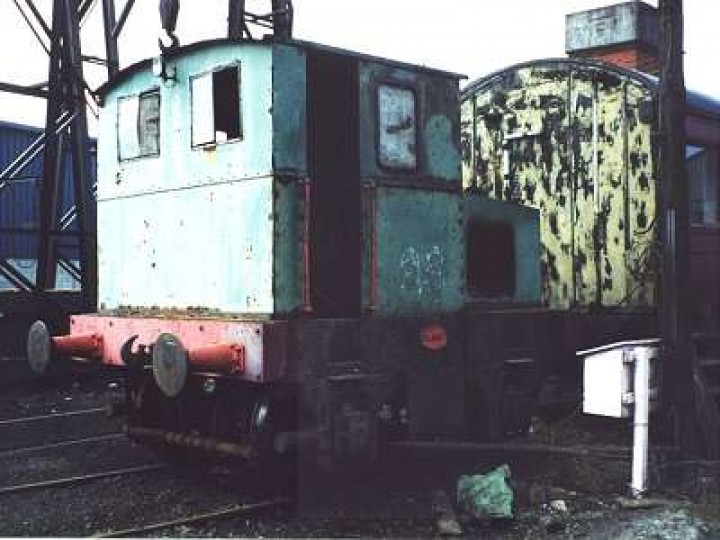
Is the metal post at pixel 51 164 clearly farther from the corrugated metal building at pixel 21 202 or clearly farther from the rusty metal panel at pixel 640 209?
the rusty metal panel at pixel 640 209

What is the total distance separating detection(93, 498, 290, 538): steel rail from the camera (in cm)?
515

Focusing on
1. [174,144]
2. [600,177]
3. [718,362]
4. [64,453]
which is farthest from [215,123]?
[718,362]

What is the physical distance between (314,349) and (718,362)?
178 inches

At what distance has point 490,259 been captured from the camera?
7168mm

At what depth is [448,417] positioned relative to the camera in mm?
6395

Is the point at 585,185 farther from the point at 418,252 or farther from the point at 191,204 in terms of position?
the point at 191,204

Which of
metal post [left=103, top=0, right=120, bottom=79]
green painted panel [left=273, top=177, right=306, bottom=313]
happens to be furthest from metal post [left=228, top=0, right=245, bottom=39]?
green painted panel [left=273, top=177, right=306, bottom=313]

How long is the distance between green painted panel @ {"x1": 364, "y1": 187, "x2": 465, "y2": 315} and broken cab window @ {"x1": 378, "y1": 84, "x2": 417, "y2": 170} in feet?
0.77

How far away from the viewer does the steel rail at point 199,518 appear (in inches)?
203

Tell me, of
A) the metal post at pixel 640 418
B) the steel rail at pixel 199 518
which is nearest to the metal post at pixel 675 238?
the metal post at pixel 640 418

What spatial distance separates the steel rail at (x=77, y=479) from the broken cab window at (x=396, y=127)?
317 centimetres

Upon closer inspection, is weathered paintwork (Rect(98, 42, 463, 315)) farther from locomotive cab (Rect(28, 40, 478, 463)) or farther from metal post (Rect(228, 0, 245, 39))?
metal post (Rect(228, 0, 245, 39))

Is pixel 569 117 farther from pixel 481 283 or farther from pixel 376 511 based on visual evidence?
pixel 376 511

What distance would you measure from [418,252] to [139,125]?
94.2 inches
